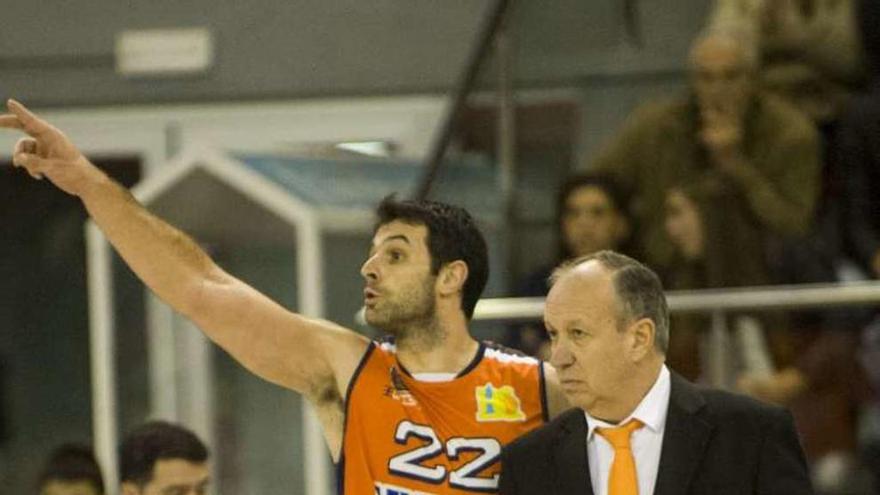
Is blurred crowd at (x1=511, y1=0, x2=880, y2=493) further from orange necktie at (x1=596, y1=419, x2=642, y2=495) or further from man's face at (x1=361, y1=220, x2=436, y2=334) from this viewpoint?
orange necktie at (x1=596, y1=419, x2=642, y2=495)

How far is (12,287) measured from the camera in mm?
10961

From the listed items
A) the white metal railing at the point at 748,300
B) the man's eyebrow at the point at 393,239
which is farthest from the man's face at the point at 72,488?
the man's eyebrow at the point at 393,239

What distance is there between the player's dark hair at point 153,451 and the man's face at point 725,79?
88.3 inches

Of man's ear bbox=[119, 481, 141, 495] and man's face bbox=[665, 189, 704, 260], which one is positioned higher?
man's face bbox=[665, 189, 704, 260]

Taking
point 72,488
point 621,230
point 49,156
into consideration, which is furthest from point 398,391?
point 621,230

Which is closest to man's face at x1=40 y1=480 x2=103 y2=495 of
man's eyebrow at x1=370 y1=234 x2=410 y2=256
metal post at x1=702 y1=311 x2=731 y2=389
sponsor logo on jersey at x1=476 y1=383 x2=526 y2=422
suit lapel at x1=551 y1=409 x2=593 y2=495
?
metal post at x1=702 y1=311 x2=731 y2=389

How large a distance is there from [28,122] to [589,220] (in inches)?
110

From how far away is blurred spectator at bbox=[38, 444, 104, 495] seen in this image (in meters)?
7.46

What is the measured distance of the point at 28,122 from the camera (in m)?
5.53

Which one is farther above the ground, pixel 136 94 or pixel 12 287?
pixel 136 94

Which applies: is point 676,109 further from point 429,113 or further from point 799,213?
point 429,113

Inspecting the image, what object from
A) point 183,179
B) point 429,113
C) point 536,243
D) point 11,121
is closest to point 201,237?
point 183,179

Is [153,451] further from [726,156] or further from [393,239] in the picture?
[726,156]

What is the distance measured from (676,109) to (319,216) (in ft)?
5.87
